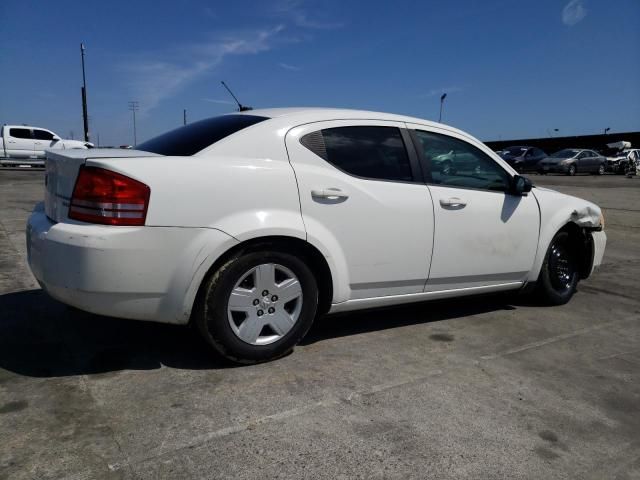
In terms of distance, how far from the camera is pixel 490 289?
4.05m

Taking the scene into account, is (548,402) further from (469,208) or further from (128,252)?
(128,252)

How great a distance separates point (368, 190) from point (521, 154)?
28.4 metres

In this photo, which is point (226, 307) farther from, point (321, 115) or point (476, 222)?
point (476, 222)

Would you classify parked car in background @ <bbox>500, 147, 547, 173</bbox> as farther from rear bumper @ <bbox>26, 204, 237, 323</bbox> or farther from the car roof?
rear bumper @ <bbox>26, 204, 237, 323</bbox>

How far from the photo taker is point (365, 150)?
342 centimetres

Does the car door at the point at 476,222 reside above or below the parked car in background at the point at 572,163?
below

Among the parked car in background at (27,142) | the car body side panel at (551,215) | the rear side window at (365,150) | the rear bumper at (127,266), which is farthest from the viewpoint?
the parked car in background at (27,142)

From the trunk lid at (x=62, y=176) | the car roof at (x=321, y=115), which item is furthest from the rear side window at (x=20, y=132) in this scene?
the car roof at (x=321, y=115)

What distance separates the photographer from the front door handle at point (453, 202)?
11.8 feet

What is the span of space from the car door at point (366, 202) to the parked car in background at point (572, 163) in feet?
87.6

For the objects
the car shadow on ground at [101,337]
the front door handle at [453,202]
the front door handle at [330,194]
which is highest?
the front door handle at [330,194]

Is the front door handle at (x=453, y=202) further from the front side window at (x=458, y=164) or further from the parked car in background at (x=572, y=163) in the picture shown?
the parked car in background at (x=572, y=163)

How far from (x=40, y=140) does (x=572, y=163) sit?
1038 inches

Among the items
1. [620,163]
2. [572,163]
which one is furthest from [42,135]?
Result: [620,163]
